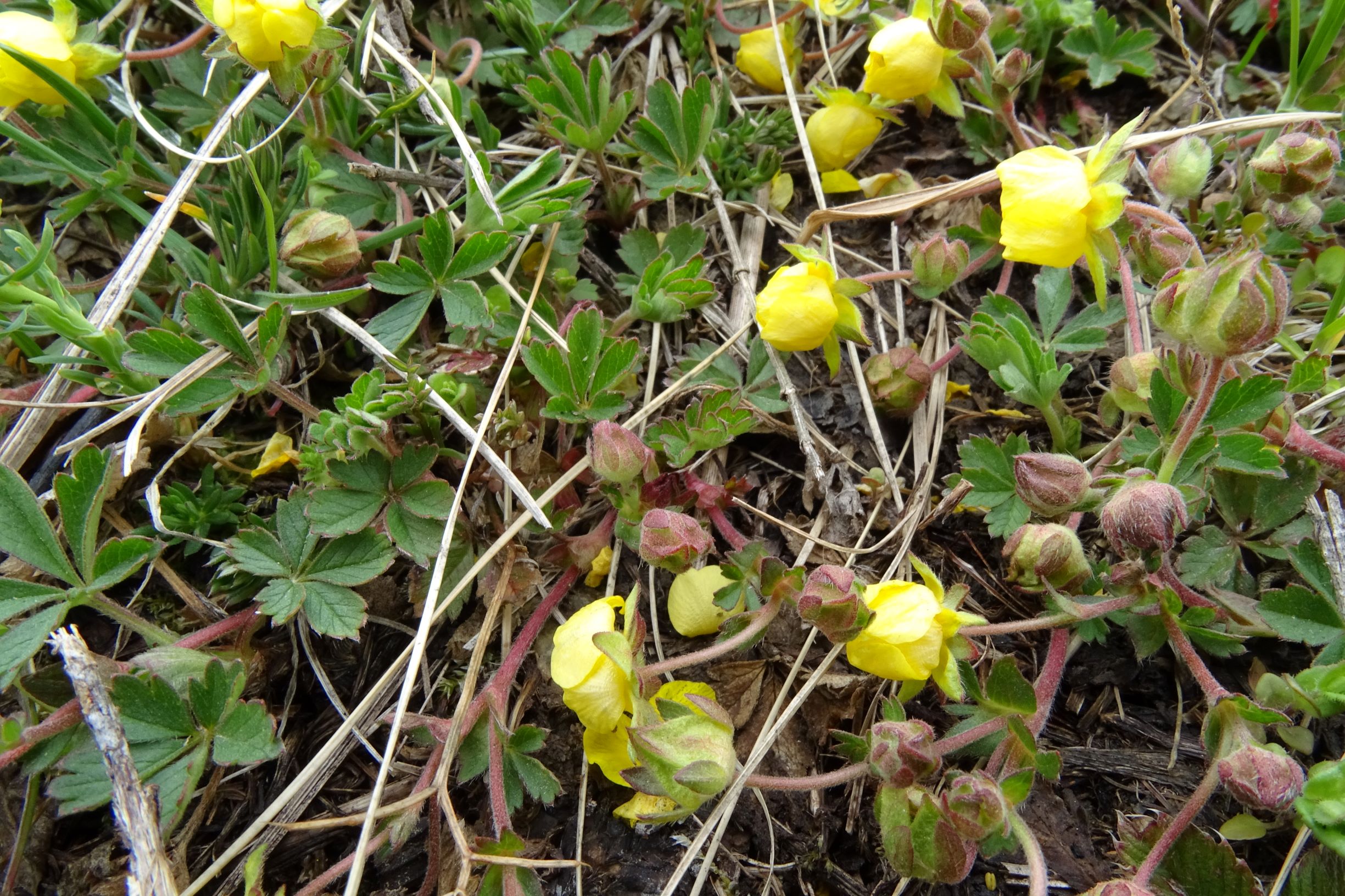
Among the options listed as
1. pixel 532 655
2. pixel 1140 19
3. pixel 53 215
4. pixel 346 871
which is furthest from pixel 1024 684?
pixel 53 215

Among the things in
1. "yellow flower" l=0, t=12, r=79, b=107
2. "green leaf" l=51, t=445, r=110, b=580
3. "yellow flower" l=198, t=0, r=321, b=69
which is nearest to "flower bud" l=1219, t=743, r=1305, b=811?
"green leaf" l=51, t=445, r=110, b=580

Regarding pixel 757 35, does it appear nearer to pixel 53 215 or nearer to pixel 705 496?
pixel 705 496

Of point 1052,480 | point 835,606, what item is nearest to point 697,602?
point 835,606

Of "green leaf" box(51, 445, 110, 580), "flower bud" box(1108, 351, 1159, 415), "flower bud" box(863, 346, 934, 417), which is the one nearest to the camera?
"green leaf" box(51, 445, 110, 580)

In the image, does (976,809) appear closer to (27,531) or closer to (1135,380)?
(1135,380)

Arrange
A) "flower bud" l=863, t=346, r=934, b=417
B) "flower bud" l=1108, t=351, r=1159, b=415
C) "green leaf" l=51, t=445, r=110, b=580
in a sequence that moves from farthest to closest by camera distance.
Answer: "flower bud" l=863, t=346, r=934, b=417
"flower bud" l=1108, t=351, r=1159, b=415
"green leaf" l=51, t=445, r=110, b=580

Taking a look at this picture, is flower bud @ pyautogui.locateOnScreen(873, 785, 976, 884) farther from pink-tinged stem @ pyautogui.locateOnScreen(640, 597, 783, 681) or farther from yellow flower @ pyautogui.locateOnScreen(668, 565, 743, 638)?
yellow flower @ pyautogui.locateOnScreen(668, 565, 743, 638)
